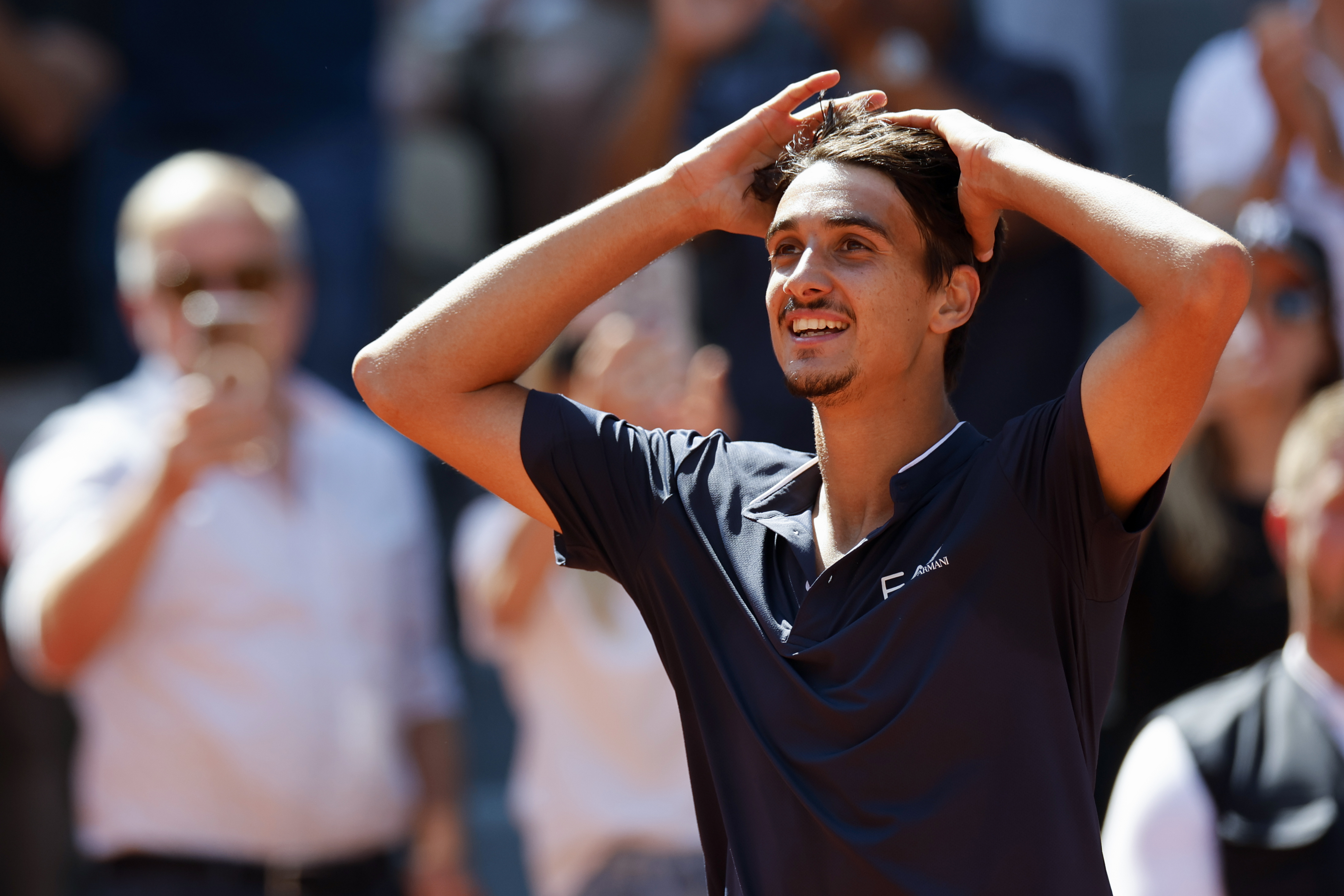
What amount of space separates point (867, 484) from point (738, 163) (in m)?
0.54

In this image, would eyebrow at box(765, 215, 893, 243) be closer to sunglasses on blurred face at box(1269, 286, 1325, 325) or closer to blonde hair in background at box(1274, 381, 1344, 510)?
blonde hair in background at box(1274, 381, 1344, 510)

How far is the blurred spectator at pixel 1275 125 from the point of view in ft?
14.6

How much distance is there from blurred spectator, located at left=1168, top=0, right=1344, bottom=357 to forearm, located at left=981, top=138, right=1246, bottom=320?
8.20 feet

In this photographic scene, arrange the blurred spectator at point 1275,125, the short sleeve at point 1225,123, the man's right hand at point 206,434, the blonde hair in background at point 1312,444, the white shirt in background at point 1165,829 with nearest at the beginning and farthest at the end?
the white shirt in background at point 1165,829, the blonde hair in background at point 1312,444, the man's right hand at point 206,434, the blurred spectator at point 1275,125, the short sleeve at point 1225,123

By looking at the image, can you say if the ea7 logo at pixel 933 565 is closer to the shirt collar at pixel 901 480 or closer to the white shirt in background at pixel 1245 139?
the shirt collar at pixel 901 480

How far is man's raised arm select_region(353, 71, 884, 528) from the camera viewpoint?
2.44m

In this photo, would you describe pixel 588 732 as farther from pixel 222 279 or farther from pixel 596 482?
pixel 596 482

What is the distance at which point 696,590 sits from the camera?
2.29 metres

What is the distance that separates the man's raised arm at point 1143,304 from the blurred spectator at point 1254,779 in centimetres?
119

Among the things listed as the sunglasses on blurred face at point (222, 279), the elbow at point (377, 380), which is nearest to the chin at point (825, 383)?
the elbow at point (377, 380)

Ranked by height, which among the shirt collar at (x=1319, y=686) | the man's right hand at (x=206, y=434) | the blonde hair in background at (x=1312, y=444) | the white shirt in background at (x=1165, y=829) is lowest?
the white shirt in background at (x=1165, y=829)

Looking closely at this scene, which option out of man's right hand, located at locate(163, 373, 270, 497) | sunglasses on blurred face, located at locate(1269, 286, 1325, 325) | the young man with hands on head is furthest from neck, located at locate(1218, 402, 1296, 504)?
→ man's right hand, located at locate(163, 373, 270, 497)

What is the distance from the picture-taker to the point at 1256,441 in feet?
14.1

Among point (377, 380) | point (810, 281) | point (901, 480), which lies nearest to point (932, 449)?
point (901, 480)
